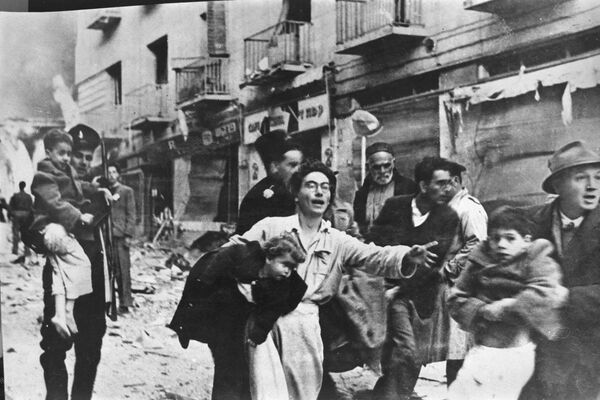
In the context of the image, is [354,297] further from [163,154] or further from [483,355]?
[163,154]

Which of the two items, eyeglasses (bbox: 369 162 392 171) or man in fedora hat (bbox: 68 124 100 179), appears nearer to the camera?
eyeglasses (bbox: 369 162 392 171)

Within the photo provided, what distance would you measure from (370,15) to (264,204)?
176 cm

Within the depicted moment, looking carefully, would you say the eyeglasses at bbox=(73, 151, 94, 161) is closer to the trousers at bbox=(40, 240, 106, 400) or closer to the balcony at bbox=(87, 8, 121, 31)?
the trousers at bbox=(40, 240, 106, 400)

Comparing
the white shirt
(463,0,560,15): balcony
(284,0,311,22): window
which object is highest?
(284,0,311,22): window

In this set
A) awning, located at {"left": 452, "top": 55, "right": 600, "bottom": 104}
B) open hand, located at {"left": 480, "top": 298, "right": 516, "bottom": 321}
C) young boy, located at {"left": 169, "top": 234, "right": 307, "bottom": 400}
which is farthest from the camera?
young boy, located at {"left": 169, "top": 234, "right": 307, "bottom": 400}

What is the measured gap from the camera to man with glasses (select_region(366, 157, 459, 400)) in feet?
20.8

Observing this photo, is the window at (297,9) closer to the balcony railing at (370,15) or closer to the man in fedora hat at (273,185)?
the balcony railing at (370,15)

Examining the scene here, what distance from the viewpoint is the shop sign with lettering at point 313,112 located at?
6.85 m

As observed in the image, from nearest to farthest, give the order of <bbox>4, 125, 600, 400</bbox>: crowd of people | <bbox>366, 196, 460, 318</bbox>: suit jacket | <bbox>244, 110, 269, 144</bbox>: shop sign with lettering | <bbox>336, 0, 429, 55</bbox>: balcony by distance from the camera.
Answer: <bbox>4, 125, 600, 400</bbox>: crowd of people < <bbox>366, 196, 460, 318</bbox>: suit jacket < <bbox>336, 0, 429, 55</bbox>: balcony < <bbox>244, 110, 269, 144</bbox>: shop sign with lettering

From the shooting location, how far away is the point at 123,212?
7.34 m

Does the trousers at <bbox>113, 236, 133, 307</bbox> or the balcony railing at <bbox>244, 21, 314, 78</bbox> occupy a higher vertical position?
the balcony railing at <bbox>244, 21, 314, 78</bbox>

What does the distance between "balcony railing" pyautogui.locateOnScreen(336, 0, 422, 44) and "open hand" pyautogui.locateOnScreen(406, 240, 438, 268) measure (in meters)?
1.75

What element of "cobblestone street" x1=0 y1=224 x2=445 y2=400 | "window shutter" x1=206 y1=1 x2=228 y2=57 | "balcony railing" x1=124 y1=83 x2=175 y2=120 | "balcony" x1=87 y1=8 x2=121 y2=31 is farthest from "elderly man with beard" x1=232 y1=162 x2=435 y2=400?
"balcony" x1=87 y1=8 x2=121 y2=31

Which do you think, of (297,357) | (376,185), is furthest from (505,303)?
(297,357)
